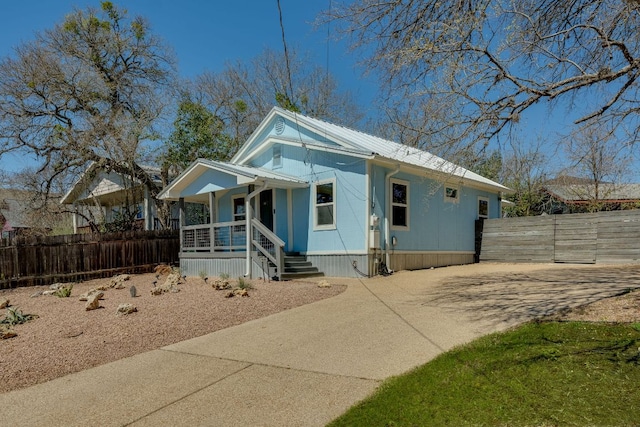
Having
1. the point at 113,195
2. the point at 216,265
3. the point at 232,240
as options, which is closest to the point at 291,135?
the point at 232,240

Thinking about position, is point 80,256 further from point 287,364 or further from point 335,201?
point 287,364

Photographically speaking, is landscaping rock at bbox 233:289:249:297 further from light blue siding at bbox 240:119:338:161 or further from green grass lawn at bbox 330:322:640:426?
light blue siding at bbox 240:119:338:161

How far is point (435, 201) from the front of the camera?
1361 centimetres

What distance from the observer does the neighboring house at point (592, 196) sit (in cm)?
2134

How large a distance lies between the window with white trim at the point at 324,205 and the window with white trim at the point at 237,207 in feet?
11.0

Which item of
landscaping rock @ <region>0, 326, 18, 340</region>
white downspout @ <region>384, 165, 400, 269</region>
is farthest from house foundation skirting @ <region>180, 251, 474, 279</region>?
landscaping rock @ <region>0, 326, 18, 340</region>

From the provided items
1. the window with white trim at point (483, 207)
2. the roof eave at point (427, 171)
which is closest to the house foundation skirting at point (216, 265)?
the roof eave at point (427, 171)

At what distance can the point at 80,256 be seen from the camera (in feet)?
44.2

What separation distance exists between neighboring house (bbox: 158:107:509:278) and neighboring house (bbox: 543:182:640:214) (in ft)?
35.9

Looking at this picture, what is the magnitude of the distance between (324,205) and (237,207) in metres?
4.04

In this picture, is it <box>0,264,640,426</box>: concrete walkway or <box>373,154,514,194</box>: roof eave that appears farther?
<box>373,154,514,194</box>: roof eave

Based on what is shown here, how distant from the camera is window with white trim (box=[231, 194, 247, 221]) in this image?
14.4m

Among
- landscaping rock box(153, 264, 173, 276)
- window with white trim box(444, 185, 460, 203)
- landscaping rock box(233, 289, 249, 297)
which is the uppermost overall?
window with white trim box(444, 185, 460, 203)

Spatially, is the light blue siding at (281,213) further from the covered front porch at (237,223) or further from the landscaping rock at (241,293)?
the landscaping rock at (241,293)
